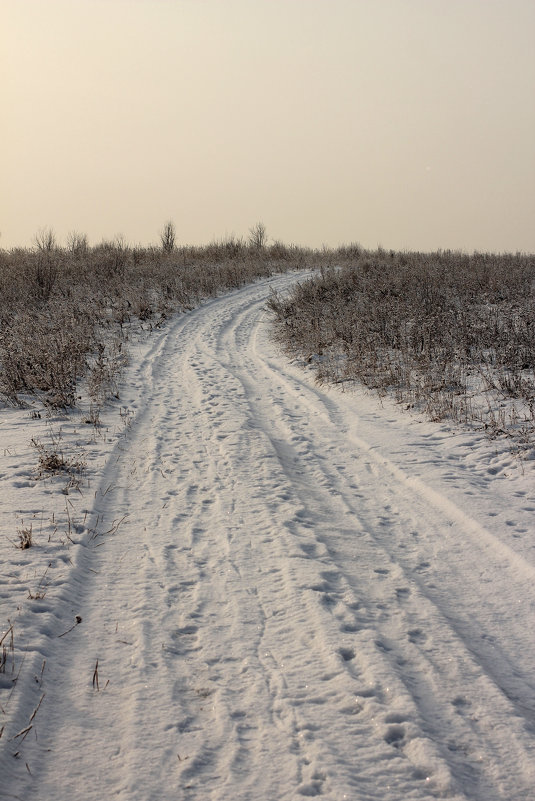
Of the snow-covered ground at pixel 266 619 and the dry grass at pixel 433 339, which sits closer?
the snow-covered ground at pixel 266 619

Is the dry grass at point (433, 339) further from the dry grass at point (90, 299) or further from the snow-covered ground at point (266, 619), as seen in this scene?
the dry grass at point (90, 299)

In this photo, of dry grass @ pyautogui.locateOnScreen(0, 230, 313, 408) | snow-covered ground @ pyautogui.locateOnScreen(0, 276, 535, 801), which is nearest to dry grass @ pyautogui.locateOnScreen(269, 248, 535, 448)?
snow-covered ground @ pyautogui.locateOnScreen(0, 276, 535, 801)

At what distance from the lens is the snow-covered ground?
2.40 metres

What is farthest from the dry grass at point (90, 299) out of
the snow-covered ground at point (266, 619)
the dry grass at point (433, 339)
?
the dry grass at point (433, 339)

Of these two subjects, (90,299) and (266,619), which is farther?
(90,299)

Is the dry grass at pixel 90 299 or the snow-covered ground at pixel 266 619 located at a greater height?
the dry grass at pixel 90 299

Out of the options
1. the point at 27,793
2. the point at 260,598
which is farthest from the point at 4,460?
the point at 27,793

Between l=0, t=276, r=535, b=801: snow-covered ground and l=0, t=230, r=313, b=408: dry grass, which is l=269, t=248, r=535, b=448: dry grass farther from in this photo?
l=0, t=230, r=313, b=408: dry grass

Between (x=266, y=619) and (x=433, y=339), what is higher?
(x=433, y=339)

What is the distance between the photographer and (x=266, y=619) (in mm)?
3414

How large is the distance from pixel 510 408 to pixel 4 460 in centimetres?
596

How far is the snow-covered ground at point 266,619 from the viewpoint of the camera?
7.89ft

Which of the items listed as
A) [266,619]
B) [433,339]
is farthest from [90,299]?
[266,619]

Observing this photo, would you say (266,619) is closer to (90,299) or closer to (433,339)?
(433,339)
